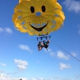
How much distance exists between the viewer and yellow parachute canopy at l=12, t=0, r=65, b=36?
112 ft

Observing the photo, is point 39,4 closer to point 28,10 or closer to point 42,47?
point 28,10

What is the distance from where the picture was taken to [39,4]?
3397 centimetres

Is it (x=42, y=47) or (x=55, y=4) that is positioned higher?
(x=55, y=4)

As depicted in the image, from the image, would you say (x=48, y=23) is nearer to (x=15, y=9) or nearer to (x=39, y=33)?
(x=39, y=33)

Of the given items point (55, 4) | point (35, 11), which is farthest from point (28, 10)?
point (55, 4)

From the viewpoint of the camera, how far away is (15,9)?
34438mm

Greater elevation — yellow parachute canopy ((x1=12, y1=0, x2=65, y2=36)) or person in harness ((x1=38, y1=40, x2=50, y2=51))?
yellow parachute canopy ((x1=12, y1=0, x2=65, y2=36))

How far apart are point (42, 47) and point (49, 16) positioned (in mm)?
3884

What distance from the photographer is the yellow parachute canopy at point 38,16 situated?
1340 inches

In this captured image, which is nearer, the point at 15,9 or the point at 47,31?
the point at 15,9

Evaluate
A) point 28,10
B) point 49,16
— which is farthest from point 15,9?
point 49,16

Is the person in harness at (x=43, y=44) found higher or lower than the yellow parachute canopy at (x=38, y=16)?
lower

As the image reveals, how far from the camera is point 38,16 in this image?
35438 mm

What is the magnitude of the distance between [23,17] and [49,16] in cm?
318
